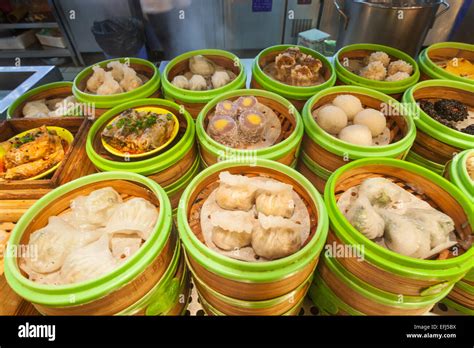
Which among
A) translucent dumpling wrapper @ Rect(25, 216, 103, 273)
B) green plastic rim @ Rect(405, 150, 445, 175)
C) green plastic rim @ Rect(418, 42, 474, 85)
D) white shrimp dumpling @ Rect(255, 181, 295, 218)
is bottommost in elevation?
green plastic rim @ Rect(405, 150, 445, 175)

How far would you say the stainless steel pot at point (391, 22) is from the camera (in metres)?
3.12

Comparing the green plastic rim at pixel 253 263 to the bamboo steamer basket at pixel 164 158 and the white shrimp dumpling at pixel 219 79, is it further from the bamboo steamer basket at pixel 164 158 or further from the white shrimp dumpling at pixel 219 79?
the white shrimp dumpling at pixel 219 79

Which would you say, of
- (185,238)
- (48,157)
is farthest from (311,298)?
(48,157)

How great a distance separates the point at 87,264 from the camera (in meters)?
1.37

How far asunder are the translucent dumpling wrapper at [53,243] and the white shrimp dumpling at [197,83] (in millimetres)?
1526

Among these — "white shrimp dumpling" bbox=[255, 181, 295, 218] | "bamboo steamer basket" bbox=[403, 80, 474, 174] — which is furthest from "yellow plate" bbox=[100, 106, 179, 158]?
"bamboo steamer basket" bbox=[403, 80, 474, 174]

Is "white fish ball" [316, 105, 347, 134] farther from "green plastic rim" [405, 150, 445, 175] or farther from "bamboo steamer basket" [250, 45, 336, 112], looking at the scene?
"green plastic rim" [405, 150, 445, 175]

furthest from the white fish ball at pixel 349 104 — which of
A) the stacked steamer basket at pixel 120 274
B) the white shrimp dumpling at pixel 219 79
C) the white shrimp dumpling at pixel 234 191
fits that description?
the stacked steamer basket at pixel 120 274

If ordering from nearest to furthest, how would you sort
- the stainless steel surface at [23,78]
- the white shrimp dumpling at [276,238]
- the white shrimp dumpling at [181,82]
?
the white shrimp dumpling at [276,238] → the white shrimp dumpling at [181,82] → the stainless steel surface at [23,78]

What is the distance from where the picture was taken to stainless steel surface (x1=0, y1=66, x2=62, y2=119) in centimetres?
294

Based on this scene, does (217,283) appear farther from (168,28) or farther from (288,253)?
(168,28)

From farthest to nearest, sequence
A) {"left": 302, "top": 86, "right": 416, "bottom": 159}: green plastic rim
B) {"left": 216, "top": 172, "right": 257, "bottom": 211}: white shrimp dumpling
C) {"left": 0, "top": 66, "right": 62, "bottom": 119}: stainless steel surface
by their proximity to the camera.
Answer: {"left": 0, "top": 66, "right": 62, "bottom": 119}: stainless steel surface, {"left": 302, "top": 86, "right": 416, "bottom": 159}: green plastic rim, {"left": 216, "top": 172, "right": 257, "bottom": 211}: white shrimp dumpling

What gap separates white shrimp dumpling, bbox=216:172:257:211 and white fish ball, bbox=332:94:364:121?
1.13 meters

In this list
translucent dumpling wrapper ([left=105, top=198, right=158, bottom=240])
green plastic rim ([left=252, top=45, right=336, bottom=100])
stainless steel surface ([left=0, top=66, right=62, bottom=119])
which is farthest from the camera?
stainless steel surface ([left=0, top=66, right=62, bottom=119])
